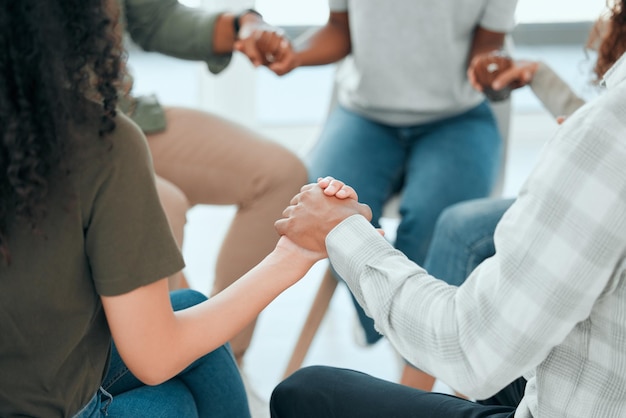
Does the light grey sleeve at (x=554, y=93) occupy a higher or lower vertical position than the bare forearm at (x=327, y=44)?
higher

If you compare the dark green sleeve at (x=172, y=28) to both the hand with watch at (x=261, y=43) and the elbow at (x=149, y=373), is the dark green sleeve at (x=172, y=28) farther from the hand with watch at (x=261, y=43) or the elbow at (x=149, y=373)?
the elbow at (x=149, y=373)

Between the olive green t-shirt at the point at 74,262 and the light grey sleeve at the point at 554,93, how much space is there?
3.28 ft

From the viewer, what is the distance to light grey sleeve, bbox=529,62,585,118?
164cm

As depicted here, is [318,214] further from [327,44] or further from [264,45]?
[327,44]

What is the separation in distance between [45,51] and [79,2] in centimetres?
6

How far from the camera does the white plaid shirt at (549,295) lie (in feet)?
2.50

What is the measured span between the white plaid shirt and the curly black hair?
35 cm

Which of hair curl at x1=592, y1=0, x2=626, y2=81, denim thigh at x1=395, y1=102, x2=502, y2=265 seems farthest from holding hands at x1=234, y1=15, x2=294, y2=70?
hair curl at x1=592, y1=0, x2=626, y2=81

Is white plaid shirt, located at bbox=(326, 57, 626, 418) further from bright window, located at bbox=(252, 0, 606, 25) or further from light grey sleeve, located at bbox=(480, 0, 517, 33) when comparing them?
bright window, located at bbox=(252, 0, 606, 25)

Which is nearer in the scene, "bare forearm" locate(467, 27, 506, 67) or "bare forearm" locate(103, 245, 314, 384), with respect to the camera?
"bare forearm" locate(103, 245, 314, 384)

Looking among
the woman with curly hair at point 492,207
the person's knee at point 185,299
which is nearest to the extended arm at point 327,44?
the woman with curly hair at point 492,207

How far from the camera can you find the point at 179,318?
953 mm

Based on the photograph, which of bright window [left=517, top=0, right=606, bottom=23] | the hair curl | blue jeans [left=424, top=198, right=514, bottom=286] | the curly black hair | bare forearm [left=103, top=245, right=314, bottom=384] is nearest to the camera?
the curly black hair

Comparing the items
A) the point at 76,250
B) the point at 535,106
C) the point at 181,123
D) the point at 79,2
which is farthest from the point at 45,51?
the point at 535,106
